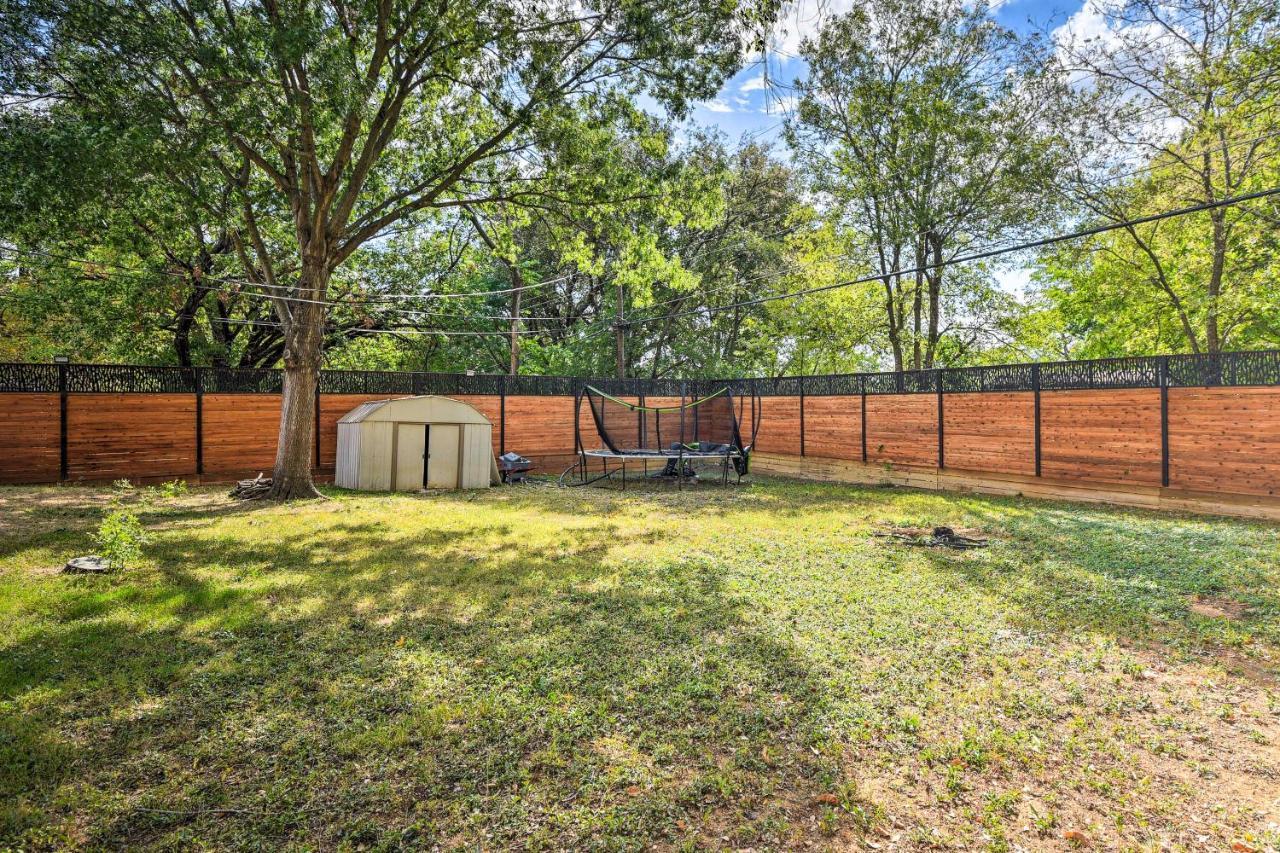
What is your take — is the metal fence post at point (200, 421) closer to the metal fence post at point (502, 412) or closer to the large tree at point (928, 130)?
the metal fence post at point (502, 412)

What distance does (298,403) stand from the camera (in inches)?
338

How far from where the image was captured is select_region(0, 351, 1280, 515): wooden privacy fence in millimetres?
7801

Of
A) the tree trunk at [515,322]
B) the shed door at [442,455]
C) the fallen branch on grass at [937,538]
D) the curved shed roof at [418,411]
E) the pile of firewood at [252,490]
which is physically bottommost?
the fallen branch on grass at [937,538]

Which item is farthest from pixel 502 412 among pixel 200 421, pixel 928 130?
pixel 928 130

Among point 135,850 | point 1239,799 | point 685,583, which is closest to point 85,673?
point 135,850

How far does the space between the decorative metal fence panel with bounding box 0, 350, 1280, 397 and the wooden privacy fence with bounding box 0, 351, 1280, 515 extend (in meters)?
0.02

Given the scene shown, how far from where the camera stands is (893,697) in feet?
9.00

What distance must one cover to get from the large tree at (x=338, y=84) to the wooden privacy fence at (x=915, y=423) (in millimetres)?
2427

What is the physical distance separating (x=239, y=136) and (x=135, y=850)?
848 cm

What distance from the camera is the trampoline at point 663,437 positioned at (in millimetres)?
11734

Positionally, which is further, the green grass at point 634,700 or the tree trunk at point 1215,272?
the tree trunk at point 1215,272

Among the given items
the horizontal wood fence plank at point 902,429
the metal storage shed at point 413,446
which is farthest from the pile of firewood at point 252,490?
the horizontal wood fence plank at point 902,429

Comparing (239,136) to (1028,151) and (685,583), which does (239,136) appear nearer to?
(685,583)

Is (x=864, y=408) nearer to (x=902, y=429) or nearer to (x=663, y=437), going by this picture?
(x=902, y=429)
